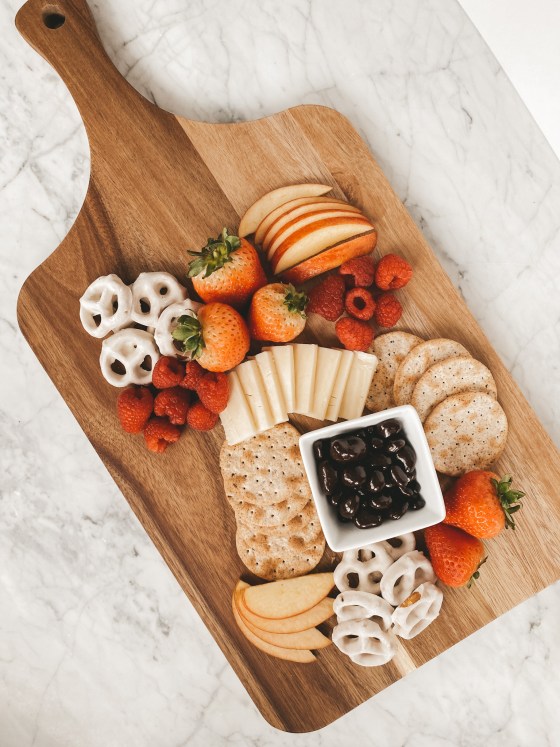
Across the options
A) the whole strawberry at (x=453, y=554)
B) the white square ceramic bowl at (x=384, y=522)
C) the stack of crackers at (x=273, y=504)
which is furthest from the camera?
the stack of crackers at (x=273, y=504)

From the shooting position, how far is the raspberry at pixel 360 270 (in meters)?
1.58

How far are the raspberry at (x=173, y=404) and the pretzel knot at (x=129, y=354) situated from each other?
8 centimetres

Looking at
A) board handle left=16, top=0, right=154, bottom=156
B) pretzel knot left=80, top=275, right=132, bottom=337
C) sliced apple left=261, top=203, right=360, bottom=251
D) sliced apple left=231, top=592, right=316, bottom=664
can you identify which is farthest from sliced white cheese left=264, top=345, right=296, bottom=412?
board handle left=16, top=0, right=154, bottom=156

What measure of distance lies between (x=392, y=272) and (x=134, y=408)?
31.6 inches

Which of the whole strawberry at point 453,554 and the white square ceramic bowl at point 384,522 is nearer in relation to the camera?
the white square ceramic bowl at point 384,522

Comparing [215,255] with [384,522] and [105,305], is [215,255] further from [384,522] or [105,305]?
[384,522]

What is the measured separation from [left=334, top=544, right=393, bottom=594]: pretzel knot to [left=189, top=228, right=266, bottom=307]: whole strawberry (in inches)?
31.1

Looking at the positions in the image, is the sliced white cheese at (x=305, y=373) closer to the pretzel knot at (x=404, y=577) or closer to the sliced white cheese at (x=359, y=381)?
the sliced white cheese at (x=359, y=381)

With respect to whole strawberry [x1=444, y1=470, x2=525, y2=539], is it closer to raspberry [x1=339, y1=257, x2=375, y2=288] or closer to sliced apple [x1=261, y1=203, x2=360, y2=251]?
raspberry [x1=339, y1=257, x2=375, y2=288]

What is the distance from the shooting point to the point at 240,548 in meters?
1.62

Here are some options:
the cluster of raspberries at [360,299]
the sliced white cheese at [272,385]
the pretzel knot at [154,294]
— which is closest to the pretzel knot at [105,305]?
the pretzel knot at [154,294]

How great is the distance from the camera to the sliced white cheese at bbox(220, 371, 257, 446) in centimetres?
158

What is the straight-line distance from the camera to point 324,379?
62.9 inches

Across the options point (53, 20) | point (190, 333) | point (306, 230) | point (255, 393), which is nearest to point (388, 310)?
point (306, 230)
